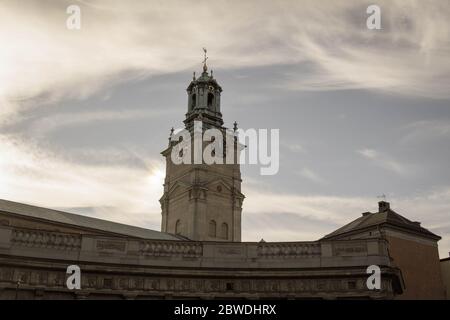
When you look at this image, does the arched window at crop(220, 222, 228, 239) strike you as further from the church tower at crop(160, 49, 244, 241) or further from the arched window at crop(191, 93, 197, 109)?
the arched window at crop(191, 93, 197, 109)

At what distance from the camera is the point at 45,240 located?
24.7m

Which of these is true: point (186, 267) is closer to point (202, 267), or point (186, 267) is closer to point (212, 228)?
point (202, 267)

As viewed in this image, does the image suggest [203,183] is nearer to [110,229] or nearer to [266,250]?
[110,229]

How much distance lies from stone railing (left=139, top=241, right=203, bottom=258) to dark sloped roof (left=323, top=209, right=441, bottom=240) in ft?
108

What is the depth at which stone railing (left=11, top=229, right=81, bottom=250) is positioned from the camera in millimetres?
24172

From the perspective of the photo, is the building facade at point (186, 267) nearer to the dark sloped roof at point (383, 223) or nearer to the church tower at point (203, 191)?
the dark sloped roof at point (383, 223)

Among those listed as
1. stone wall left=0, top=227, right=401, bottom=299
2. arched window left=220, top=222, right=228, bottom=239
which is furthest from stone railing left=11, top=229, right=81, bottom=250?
arched window left=220, top=222, right=228, bottom=239

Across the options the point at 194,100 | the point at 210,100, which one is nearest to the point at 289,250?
the point at 210,100

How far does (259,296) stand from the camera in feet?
84.7

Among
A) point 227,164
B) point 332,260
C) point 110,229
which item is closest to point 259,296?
point 332,260

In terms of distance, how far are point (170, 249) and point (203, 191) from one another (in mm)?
36041

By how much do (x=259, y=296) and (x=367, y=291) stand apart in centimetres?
557
